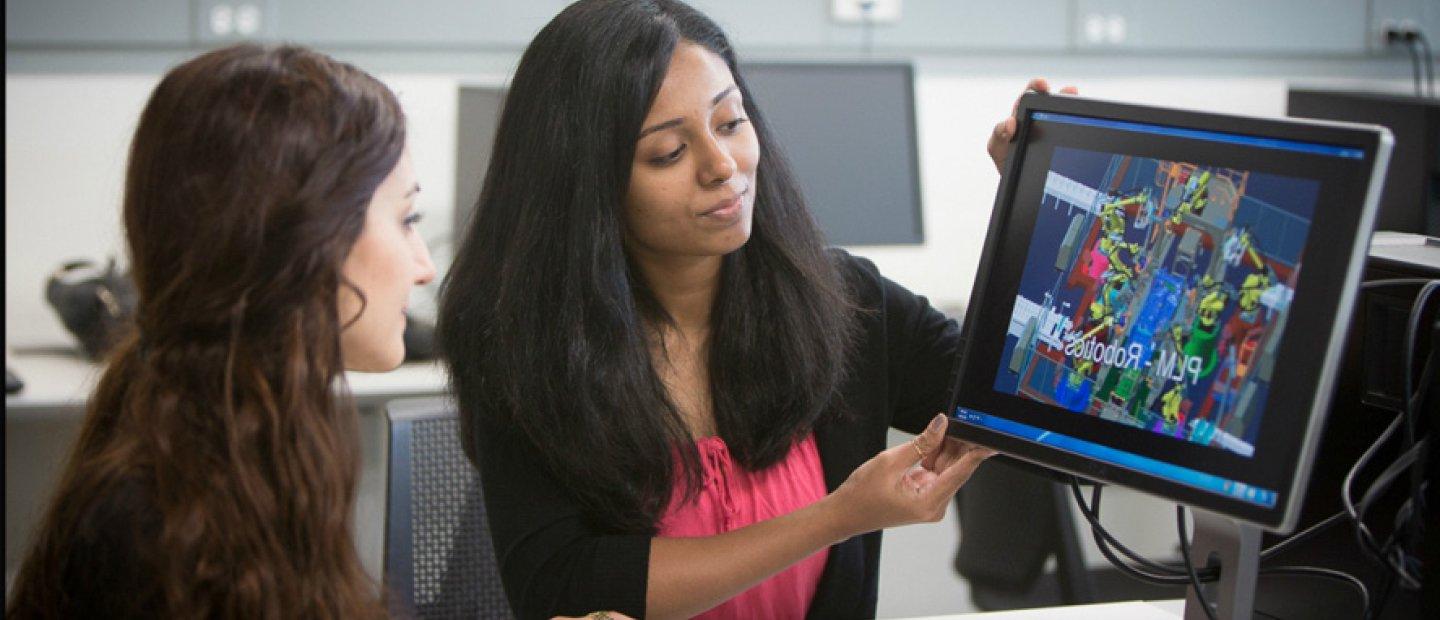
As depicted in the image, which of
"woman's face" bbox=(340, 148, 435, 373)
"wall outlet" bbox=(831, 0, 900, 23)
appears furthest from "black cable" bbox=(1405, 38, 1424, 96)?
"woman's face" bbox=(340, 148, 435, 373)

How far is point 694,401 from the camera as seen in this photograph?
1.38 metres

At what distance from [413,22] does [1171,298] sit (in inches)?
88.1

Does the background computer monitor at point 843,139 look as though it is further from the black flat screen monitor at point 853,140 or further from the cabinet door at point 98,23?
the cabinet door at point 98,23

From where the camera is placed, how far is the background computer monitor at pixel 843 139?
8.71 feet

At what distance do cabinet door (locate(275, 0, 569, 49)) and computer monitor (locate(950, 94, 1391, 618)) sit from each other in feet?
6.32

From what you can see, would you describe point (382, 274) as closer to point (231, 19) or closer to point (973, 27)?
point (231, 19)

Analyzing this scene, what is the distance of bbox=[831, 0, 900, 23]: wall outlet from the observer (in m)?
3.09

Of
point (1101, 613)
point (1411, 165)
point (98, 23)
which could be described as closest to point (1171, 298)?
point (1101, 613)

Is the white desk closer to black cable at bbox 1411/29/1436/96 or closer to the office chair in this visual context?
the office chair

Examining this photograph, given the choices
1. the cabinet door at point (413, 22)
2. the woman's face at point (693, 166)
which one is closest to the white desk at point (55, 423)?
the cabinet door at point (413, 22)

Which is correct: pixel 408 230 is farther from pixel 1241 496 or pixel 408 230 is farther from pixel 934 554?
pixel 934 554

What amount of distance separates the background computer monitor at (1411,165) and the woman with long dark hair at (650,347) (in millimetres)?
889

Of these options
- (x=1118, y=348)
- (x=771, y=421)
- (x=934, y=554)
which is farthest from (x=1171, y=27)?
(x=1118, y=348)

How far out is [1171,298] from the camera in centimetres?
96
